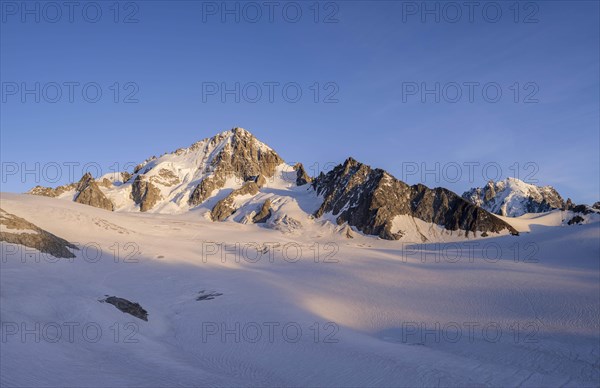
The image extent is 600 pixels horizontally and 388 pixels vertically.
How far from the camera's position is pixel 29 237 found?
38531 millimetres

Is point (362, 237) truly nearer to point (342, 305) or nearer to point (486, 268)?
point (486, 268)

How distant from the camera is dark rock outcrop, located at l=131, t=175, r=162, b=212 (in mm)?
183125

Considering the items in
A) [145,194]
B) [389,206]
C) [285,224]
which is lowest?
[285,224]

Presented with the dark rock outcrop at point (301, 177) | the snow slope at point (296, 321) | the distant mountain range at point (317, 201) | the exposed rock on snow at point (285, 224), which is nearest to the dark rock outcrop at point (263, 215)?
the distant mountain range at point (317, 201)

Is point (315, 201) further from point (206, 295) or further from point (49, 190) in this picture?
point (49, 190)

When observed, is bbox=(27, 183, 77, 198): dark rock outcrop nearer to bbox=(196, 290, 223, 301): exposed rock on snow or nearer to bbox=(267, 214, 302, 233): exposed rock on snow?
bbox=(267, 214, 302, 233): exposed rock on snow

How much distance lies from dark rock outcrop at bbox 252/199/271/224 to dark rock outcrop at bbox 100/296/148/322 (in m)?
113

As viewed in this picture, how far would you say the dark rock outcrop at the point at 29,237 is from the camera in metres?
37.3

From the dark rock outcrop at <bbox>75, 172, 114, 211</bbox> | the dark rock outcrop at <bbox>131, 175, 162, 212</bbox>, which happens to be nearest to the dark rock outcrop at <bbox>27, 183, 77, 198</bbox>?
the dark rock outcrop at <bbox>75, 172, 114, 211</bbox>

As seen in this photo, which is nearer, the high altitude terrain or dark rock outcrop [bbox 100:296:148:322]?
the high altitude terrain

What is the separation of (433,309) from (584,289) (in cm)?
1369

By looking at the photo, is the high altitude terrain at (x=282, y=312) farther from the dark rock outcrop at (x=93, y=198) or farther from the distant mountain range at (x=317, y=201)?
the dark rock outcrop at (x=93, y=198)

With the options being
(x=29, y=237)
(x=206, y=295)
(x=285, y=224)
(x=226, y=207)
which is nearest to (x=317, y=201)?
(x=285, y=224)

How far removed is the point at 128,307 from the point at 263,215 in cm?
11616
